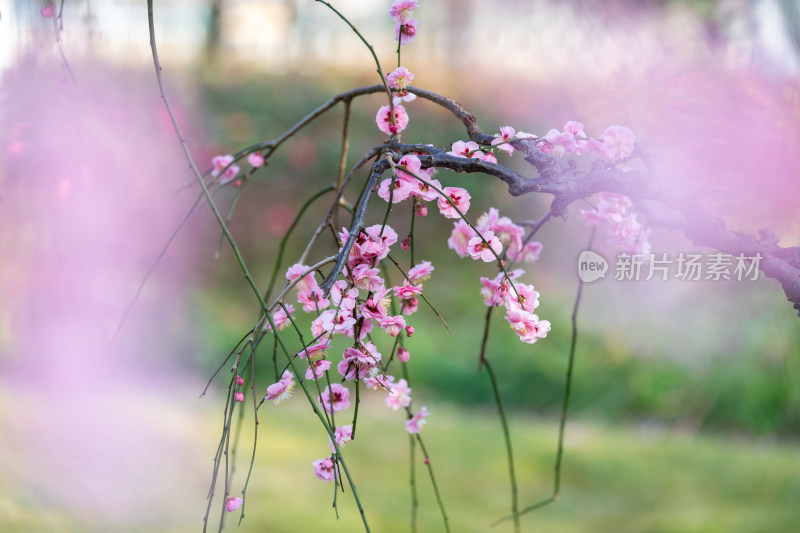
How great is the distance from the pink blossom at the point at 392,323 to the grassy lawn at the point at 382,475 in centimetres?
137

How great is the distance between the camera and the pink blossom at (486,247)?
2.14 ft

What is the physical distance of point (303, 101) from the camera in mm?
4566

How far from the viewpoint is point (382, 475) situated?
2234 mm

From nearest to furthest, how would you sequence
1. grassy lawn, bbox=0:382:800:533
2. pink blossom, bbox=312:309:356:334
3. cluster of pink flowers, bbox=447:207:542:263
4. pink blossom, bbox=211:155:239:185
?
1. pink blossom, bbox=312:309:356:334
2. cluster of pink flowers, bbox=447:207:542:263
3. pink blossom, bbox=211:155:239:185
4. grassy lawn, bbox=0:382:800:533

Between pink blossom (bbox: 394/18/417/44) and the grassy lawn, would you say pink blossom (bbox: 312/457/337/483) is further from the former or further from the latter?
the grassy lawn

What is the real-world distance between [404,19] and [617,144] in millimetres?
242

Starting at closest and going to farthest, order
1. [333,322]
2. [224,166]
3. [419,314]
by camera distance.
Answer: [333,322] < [224,166] < [419,314]

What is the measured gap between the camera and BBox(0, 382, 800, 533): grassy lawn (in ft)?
5.88

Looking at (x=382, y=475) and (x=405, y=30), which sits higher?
(x=405, y=30)

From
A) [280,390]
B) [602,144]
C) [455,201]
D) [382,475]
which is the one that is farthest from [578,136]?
[382,475]

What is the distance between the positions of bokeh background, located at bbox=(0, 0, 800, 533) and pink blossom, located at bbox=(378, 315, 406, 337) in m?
0.23

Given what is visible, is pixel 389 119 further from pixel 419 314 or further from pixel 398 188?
pixel 419 314

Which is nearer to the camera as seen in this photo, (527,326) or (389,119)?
(527,326)

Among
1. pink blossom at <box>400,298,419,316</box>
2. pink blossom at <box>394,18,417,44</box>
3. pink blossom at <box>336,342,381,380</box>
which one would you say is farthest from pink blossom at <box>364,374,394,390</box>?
pink blossom at <box>394,18,417,44</box>
